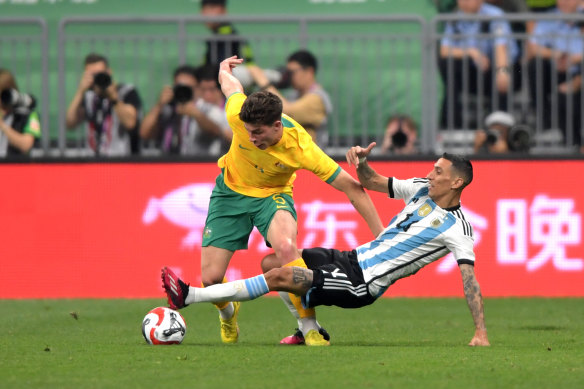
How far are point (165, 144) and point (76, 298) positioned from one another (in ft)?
6.96

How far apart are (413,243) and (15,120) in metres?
6.53

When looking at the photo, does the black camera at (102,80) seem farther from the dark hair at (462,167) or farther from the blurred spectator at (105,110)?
the dark hair at (462,167)

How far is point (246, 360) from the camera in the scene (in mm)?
7215

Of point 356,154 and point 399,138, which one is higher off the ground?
point 356,154

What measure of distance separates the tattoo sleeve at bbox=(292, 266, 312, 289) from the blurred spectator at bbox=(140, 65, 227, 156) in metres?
5.21

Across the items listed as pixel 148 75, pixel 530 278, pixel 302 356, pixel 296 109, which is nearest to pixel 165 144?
pixel 148 75

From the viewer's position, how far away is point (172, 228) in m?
13.2

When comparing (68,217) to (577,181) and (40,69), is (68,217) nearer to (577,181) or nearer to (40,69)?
(40,69)

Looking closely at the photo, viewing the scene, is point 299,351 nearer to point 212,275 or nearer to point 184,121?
point 212,275

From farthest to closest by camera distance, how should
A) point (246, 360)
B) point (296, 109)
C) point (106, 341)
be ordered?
point (296, 109), point (106, 341), point (246, 360)

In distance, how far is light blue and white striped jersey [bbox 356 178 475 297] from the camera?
8.30 meters

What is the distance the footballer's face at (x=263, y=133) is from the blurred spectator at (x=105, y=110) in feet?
16.0

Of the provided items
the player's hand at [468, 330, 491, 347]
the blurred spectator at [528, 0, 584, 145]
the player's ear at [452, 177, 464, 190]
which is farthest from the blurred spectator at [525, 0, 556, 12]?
the player's hand at [468, 330, 491, 347]

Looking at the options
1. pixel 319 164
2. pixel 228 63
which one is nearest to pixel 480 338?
pixel 319 164
